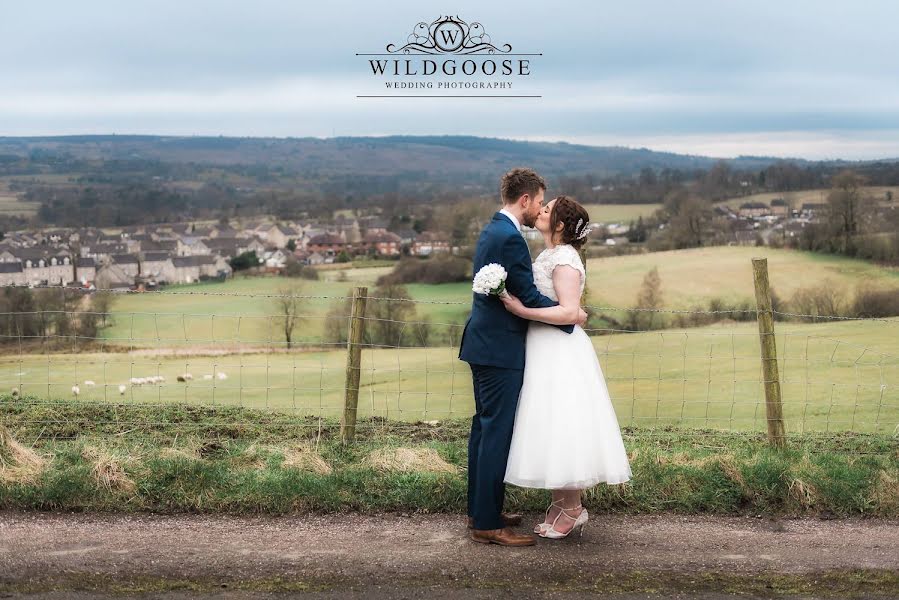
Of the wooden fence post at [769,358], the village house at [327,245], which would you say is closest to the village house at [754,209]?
the village house at [327,245]

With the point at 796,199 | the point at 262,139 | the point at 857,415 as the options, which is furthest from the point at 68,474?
the point at 262,139

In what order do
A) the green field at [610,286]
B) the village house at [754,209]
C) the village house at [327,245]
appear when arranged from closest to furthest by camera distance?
the green field at [610,286] < the village house at [327,245] < the village house at [754,209]

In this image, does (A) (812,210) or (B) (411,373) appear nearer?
(B) (411,373)

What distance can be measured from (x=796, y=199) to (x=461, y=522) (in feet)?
211

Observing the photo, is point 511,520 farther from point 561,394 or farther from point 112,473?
point 112,473

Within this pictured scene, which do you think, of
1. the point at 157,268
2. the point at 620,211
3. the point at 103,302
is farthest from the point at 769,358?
the point at 620,211

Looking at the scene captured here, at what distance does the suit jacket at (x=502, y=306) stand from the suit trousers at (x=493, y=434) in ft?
0.33

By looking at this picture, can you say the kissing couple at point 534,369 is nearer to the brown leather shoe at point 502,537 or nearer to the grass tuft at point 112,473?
the brown leather shoe at point 502,537

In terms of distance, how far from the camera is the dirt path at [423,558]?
5523 mm

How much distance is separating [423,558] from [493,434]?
2.88 ft

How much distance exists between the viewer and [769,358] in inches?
328

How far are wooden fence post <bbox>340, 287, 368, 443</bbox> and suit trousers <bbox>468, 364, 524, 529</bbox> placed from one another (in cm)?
239

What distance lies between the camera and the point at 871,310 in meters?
40.4

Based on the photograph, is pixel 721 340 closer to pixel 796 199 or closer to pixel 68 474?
pixel 68 474
